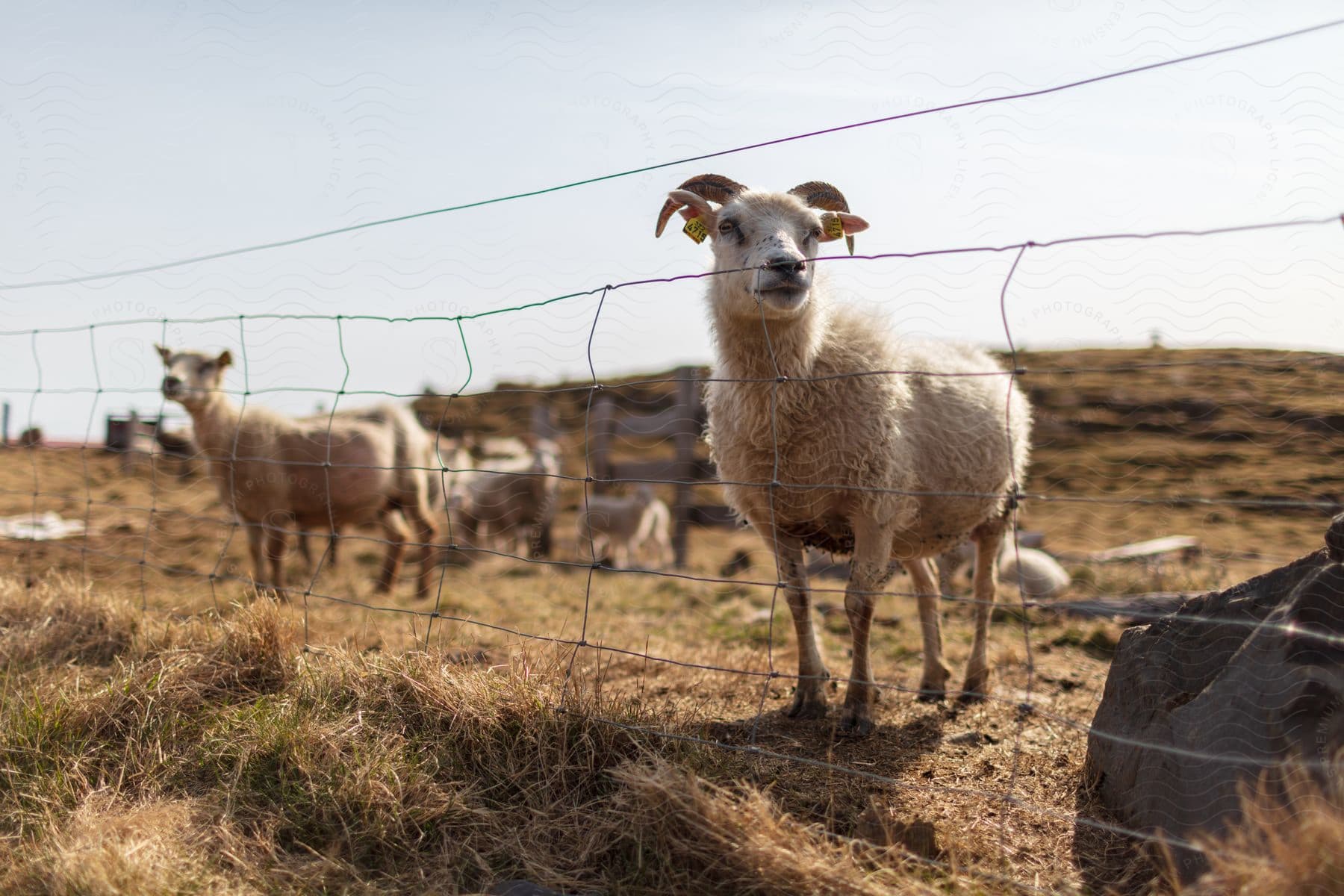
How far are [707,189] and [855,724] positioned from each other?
296 centimetres

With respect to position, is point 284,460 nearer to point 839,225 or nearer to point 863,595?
point 839,225

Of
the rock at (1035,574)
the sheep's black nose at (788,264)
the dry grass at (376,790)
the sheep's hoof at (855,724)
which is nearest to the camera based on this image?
the dry grass at (376,790)

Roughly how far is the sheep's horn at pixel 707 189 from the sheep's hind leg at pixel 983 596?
256 centimetres

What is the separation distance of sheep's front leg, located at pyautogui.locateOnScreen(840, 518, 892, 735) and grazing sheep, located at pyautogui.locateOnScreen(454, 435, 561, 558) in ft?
26.3

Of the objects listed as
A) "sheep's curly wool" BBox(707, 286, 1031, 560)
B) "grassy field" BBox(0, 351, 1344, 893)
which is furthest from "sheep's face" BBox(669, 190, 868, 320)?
"grassy field" BBox(0, 351, 1344, 893)

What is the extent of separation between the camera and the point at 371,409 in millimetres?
9742

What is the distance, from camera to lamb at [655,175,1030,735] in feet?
14.6

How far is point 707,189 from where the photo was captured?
503 centimetres

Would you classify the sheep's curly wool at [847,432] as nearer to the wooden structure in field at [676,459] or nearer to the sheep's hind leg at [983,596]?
the sheep's hind leg at [983,596]

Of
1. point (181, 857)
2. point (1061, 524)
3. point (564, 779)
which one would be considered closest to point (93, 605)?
point (181, 857)

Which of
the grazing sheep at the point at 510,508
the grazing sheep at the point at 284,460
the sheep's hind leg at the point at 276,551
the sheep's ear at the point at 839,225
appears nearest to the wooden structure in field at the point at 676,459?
the grazing sheep at the point at 510,508

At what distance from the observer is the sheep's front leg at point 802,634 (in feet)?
15.2

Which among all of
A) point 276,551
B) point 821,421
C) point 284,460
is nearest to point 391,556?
point 276,551

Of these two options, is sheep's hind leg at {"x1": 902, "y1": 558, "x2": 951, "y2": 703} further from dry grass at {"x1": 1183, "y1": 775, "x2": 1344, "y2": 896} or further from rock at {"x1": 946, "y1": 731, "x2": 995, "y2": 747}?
dry grass at {"x1": 1183, "y1": 775, "x2": 1344, "y2": 896}
